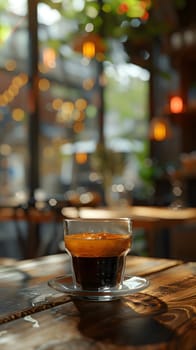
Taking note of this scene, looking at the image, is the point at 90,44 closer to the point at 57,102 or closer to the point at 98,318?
the point at 57,102

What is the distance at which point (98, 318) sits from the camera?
0.94 metres

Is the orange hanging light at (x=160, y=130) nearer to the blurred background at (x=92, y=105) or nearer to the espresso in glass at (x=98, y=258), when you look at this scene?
the blurred background at (x=92, y=105)

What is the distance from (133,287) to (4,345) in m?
0.41

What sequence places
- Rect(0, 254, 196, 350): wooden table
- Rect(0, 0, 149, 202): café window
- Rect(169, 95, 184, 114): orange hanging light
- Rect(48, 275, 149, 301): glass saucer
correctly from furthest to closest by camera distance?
Rect(169, 95, 184, 114): orange hanging light, Rect(0, 0, 149, 202): café window, Rect(48, 275, 149, 301): glass saucer, Rect(0, 254, 196, 350): wooden table

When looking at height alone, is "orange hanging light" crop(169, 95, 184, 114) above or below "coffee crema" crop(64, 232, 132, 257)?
above

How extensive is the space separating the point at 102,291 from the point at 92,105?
621 cm

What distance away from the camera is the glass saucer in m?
1.08

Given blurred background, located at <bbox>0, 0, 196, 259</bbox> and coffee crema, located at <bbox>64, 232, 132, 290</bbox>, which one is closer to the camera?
coffee crema, located at <bbox>64, 232, 132, 290</bbox>

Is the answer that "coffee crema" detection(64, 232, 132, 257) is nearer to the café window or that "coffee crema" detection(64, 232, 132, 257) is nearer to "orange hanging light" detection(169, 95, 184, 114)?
the café window

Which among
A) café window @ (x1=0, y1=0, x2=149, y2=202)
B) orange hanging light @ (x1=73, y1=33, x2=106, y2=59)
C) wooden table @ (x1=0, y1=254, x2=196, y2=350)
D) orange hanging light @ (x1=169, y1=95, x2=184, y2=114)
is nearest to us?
wooden table @ (x1=0, y1=254, x2=196, y2=350)

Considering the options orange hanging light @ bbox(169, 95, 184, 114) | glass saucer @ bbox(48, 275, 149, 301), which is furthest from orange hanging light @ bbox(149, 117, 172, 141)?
glass saucer @ bbox(48, 275, 149, 301)

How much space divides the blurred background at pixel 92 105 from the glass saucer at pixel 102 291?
3766mm

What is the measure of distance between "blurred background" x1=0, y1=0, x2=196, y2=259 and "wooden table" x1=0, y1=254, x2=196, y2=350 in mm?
3768

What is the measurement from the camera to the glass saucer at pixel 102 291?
1082 mm
